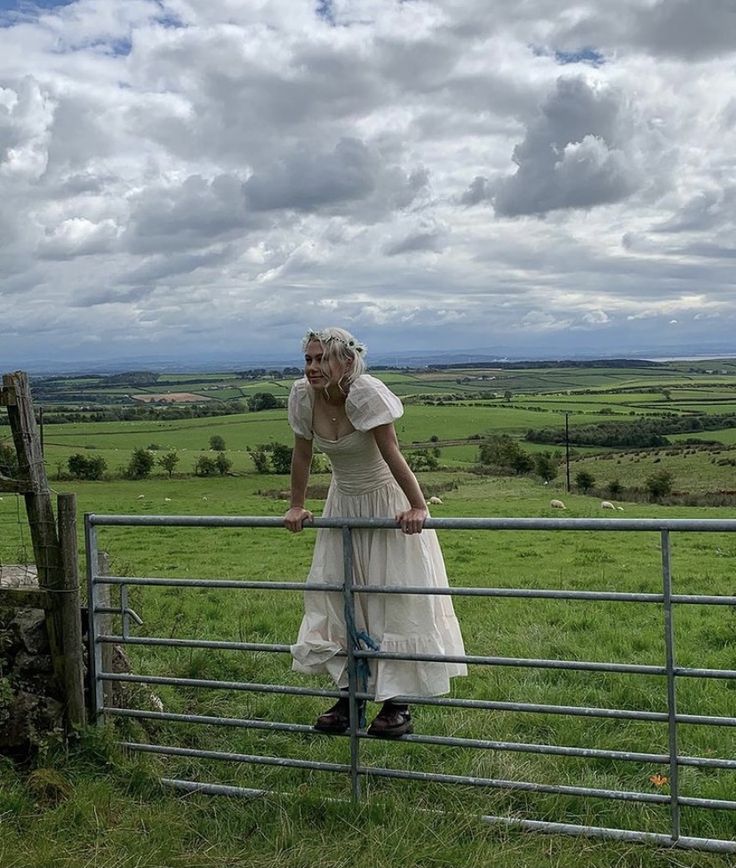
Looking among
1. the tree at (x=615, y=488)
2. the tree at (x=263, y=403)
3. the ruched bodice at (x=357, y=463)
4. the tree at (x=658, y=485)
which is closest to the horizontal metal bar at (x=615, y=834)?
the ruched bodice at (x=357, y=463)

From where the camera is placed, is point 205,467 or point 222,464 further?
point 222,464

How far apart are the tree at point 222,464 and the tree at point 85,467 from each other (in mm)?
6134

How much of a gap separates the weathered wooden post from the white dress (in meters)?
1.32

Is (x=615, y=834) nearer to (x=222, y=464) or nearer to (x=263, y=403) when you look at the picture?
(x=222, y=464)

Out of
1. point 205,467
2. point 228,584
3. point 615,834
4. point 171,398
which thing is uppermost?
point 228,584

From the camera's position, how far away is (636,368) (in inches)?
6501

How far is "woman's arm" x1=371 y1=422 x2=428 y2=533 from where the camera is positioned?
4.58m

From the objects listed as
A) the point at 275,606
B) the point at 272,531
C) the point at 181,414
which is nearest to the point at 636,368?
the point at 181,414

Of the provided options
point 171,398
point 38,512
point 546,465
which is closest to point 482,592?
point 38,512

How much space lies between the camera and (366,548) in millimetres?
4887

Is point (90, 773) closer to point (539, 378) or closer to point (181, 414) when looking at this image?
point (181, 414)

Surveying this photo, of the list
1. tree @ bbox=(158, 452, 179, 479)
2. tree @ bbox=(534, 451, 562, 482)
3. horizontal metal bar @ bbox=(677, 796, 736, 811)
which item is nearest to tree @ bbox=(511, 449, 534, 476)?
tree @ bbox=(534, 451, 562, 482)

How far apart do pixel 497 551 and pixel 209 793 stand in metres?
14.2

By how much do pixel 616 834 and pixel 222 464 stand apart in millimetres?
48961
